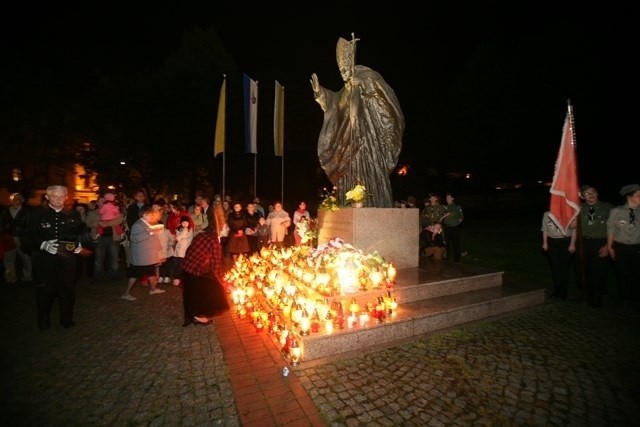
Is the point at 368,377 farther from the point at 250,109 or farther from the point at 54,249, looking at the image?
the point at 250,109

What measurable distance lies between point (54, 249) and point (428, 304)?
6.05 m

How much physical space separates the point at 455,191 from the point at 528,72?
1408cm

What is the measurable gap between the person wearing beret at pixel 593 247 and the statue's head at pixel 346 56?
5.47m

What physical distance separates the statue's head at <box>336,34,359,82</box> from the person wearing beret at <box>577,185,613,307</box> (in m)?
5.47

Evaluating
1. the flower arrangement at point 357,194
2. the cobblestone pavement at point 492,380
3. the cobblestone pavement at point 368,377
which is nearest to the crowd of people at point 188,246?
the cobblestone pavement at point 368,377

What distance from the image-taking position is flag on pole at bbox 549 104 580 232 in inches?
267

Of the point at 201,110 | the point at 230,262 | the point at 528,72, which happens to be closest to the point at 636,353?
the point at 230,262

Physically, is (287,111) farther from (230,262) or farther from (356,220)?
(356,220)

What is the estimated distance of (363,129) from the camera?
317 inches

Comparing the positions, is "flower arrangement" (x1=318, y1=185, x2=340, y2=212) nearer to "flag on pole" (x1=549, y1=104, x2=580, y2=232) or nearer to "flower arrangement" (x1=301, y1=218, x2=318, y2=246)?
"flower arrangement" (x1=301, y1=218, x2=318, y2=246)

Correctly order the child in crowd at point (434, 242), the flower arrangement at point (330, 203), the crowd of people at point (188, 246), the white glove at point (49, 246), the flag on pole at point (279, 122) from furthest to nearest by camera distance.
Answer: the flag on pole at point (279, 122), the child in crowd at point (434, 242), the flower arrangement at point (330, 203), the crowd of people at point (188, 246), the white glove at point (49, 246)

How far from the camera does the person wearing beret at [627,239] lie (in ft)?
20.9

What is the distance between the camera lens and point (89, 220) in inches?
372

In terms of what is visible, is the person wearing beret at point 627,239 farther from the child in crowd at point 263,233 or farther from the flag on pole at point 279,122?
the flag on pole at point 279,122
